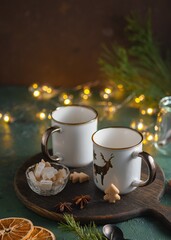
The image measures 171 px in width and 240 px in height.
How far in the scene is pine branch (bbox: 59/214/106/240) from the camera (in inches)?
28.5

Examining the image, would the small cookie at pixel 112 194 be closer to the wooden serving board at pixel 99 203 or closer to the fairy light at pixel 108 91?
the wooden serving board at pixel 99 203

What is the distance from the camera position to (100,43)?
1.38m

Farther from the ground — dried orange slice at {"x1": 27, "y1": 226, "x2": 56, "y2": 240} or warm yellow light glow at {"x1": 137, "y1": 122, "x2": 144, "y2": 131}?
Result: warm yellow light glow at {"x1": 137, "y1": 122, "x2": 144, "y2": 131}

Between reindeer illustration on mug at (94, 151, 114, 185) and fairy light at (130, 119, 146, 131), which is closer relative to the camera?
reindeer illustration on mug at (94, 151, 114, 185)

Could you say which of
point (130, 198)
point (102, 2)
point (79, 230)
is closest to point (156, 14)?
point (102, 2)

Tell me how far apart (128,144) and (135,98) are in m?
0.39

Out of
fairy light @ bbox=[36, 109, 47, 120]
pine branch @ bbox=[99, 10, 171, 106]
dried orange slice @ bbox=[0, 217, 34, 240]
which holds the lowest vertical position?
dried orange slice @ bbox=[0, 217, 34, 240]

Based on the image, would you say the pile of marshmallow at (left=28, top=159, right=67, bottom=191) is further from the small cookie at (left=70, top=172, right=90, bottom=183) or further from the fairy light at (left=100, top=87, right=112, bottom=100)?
the fairy light at (left=100, top=87, right=112, bottom=100)

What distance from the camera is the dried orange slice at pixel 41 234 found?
2.48 feet

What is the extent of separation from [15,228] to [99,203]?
0.54 feet

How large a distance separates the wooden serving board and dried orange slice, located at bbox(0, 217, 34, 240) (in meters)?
0.06

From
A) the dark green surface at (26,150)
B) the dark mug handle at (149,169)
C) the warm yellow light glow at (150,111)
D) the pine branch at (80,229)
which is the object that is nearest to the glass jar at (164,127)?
the dark green surface at (26,150)

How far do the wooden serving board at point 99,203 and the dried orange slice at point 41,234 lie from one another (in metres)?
0.05

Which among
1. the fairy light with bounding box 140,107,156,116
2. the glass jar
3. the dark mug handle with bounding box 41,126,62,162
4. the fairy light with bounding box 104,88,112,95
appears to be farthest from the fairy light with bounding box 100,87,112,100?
the dark mug handle with bounding box 41,126,62,162
